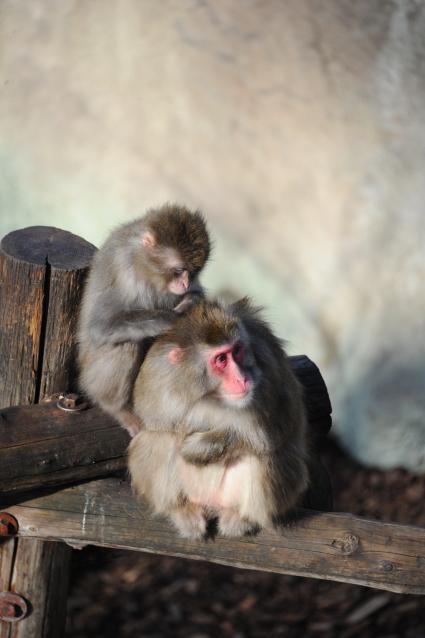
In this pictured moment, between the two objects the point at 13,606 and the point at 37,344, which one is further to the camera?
the point at 13,606

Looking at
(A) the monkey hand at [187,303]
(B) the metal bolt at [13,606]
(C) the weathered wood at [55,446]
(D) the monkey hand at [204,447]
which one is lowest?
(B) the metal bolt at [13,606]

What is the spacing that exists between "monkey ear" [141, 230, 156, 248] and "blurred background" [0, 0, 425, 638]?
8.21 ft

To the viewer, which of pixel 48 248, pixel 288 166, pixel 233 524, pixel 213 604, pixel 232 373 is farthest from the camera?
pixel 288 166

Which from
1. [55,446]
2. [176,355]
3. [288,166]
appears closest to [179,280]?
[176,355]

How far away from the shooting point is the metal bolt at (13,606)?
3.99 meters

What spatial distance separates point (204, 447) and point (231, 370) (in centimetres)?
32

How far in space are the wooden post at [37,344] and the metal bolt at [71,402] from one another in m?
0.13

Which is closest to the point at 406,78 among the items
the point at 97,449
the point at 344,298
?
the point at 344,298

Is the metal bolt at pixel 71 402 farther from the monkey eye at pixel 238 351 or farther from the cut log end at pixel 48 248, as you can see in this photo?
the monkey eye at pixel 238 351

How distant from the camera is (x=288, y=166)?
6.23 metres

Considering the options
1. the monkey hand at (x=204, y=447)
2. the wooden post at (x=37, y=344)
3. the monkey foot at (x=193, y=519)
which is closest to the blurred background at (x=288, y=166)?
the wooden post at (x=37, y=344)

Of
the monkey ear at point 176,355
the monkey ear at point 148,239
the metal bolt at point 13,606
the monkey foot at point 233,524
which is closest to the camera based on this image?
the monkey ear at point 176,355

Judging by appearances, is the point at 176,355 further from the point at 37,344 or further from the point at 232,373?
the point at 37,344

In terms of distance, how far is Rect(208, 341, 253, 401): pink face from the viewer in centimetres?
341
